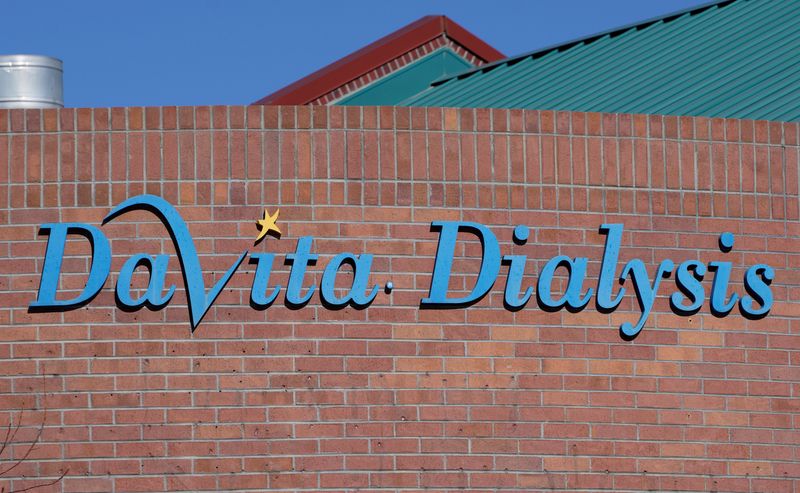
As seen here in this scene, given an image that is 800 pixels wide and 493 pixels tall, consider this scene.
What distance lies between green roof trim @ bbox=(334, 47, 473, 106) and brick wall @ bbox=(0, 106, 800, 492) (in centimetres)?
1037

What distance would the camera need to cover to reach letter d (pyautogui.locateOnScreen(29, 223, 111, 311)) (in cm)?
1134

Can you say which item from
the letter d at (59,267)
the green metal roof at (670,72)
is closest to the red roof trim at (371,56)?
the green metal roof at (670,72)

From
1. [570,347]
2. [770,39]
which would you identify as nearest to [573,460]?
[570,347]

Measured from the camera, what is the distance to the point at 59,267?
449 inches

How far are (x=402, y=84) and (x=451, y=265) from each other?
36.6ft

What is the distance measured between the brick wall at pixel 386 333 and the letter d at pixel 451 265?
0.28 ft

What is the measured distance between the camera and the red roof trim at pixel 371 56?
72.2 feet

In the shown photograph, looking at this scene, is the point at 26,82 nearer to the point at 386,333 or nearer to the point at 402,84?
the point at 386,333

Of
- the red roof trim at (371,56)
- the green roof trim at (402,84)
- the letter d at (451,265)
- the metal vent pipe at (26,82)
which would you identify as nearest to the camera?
the letter d at (451,265)

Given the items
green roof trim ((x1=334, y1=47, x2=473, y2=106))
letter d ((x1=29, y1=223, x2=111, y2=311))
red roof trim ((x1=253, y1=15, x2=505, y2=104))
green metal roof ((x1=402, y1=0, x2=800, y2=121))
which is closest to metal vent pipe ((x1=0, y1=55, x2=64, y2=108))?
letter d ((x1=29, y1=223, x2=111, y2=311))

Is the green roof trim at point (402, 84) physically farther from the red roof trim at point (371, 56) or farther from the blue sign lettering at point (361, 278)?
the blue sign lettering at point (361, 278)

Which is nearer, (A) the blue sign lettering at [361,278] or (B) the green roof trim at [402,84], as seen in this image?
(A) the blue sign lettering at [361,278]

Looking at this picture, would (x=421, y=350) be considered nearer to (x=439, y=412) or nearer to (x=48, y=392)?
(x=439, y=412)

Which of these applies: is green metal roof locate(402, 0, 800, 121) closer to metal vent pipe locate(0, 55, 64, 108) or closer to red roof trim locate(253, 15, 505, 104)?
red roof trim locate(253, 15, 505, 104)
